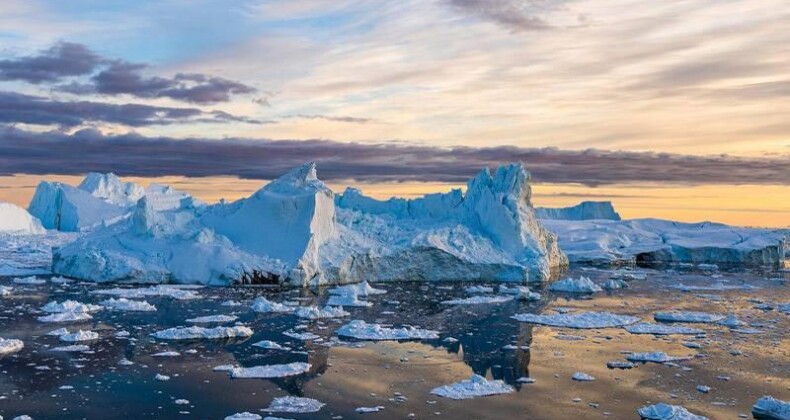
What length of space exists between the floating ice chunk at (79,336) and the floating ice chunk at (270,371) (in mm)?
3674

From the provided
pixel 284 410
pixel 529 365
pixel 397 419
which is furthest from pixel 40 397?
pixel 529 365

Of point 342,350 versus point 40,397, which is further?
point 342,350

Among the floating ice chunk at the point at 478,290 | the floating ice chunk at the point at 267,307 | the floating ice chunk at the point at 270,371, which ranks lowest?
the floating ice chunk at the point at 478,290

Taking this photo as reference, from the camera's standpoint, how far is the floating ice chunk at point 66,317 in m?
14.5

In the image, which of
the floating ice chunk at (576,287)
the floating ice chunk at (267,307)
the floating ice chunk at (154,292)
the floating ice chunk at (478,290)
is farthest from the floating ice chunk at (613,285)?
the floating ice chunk at (154,292)

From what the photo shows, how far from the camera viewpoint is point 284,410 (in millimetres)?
8516

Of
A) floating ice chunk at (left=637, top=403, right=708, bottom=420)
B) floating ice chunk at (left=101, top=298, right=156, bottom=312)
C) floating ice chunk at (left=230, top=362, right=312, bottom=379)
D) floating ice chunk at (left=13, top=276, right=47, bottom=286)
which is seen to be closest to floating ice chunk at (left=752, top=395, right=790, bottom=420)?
floating ice chunk at (left=637, top=403, right=708, bottom=420)

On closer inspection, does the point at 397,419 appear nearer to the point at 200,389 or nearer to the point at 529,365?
the point at 200,389

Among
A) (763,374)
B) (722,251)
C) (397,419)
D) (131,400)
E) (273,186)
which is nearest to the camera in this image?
(397,419)

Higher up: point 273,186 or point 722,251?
point 273,186

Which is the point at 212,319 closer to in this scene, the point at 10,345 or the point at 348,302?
the point at 348,302

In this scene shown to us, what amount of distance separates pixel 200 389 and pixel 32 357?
3384 mm

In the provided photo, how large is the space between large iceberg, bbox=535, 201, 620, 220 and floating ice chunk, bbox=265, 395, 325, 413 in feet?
136

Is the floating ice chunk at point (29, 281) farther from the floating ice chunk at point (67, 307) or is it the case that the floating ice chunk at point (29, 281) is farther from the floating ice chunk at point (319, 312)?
the floating ice chunk at point (319, 312)
